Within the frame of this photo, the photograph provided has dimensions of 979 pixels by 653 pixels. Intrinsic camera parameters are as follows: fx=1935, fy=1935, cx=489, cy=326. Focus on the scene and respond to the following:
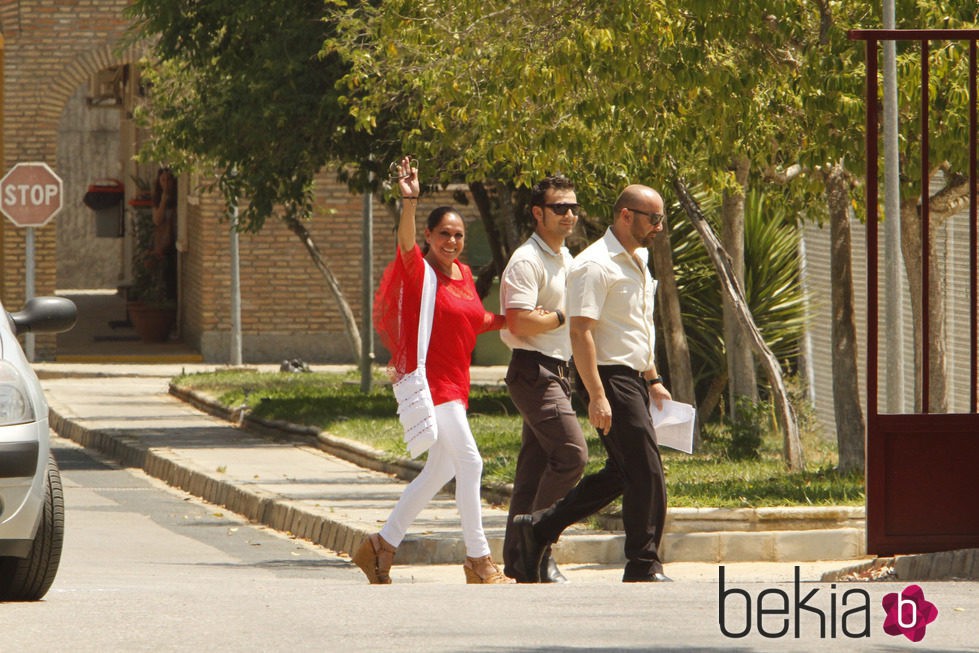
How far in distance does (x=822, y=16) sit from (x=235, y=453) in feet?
23.3

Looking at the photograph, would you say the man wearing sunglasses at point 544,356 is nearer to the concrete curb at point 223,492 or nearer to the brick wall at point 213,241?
the concrete curb at point 223,492

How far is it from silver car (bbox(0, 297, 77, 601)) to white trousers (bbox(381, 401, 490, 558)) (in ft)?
5.86

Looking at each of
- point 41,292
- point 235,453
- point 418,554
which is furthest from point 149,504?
point 41,292

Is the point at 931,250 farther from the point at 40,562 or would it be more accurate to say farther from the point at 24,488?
the point at 24,488

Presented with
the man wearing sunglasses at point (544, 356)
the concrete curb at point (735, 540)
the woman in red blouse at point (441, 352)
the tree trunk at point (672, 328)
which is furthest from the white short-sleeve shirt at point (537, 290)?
the tree trunk at point (672, 328)

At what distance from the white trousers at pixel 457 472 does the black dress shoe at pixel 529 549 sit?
0.57ft

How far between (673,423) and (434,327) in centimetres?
118

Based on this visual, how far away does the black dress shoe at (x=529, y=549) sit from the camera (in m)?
8.88

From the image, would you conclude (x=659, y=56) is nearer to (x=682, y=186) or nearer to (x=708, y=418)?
(x=682, y=186)

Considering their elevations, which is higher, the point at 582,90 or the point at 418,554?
the point at 582,90

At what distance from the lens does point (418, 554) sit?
421 inches

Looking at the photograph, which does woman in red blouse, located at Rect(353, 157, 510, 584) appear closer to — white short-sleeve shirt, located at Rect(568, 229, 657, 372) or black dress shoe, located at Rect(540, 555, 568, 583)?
black dress shoe, located at Rect(540, 555, 568, 583)

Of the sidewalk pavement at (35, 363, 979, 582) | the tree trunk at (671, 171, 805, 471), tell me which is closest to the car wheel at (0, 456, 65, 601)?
the sidewalk pavement at (35, 363, 979, 582)

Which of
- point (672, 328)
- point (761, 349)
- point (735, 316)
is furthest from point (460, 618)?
point (672, 328)
